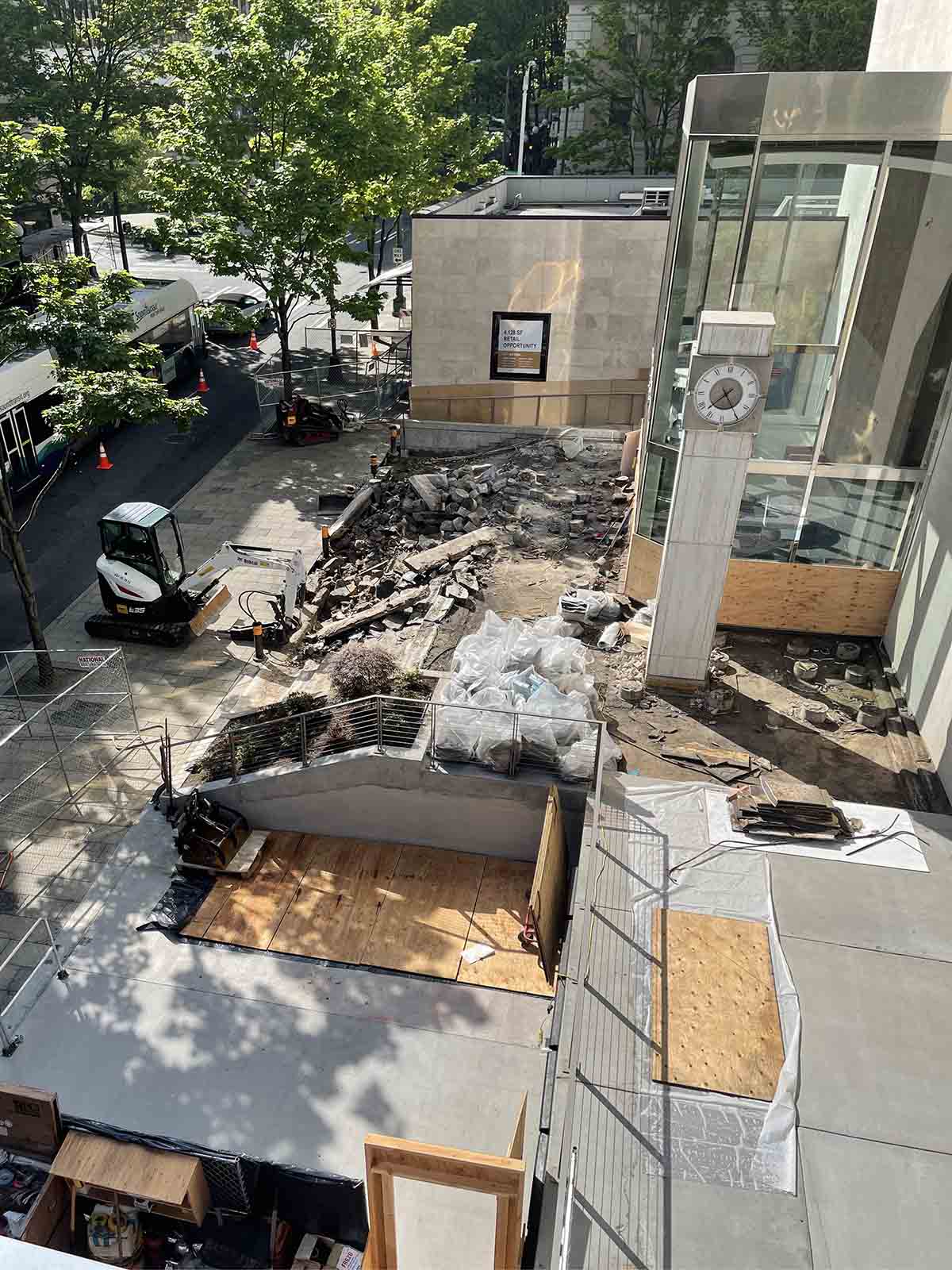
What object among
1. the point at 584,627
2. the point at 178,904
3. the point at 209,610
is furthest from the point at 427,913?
the point at 209,610

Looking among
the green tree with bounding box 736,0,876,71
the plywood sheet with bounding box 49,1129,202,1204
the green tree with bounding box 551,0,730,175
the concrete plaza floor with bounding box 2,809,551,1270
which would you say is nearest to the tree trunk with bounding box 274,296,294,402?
the concrete plaza floor with bounding box 2,809,551,1270

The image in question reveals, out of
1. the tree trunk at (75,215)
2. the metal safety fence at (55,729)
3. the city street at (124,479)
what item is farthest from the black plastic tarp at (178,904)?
the tree trunk at (75,215)

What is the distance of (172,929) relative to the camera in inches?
488

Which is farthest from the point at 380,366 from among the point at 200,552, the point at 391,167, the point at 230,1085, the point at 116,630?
the point at 230,1085

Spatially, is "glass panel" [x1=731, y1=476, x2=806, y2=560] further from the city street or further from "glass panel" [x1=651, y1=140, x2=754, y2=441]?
the city street

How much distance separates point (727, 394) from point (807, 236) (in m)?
3.63

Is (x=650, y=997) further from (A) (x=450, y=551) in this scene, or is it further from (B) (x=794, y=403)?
(A) (x=450, y=551)

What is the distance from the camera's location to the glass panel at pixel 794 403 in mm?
14828

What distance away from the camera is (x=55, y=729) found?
16172mm

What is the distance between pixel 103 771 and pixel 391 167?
2287cm

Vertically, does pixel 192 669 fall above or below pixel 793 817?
below

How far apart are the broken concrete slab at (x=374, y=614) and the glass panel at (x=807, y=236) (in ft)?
25.8

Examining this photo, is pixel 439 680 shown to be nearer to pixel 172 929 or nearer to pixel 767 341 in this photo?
pixel 172 929

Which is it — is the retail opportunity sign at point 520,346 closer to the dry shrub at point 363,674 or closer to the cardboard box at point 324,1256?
the dry shrub at point 363,674
